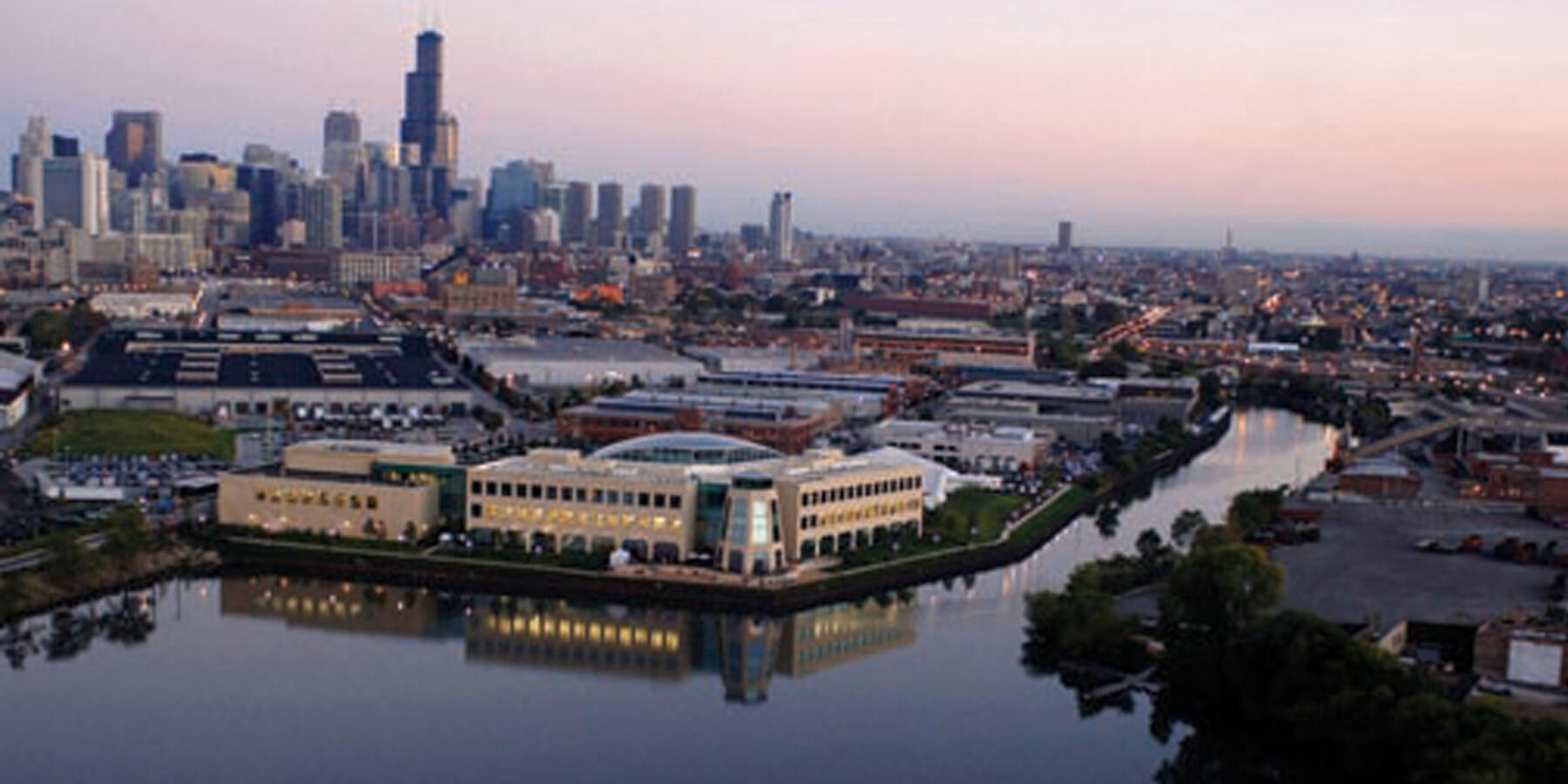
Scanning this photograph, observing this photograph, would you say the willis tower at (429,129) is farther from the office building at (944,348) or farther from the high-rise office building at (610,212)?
the office building at (944,348)

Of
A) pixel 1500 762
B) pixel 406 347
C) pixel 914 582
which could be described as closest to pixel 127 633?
pixel 914 582

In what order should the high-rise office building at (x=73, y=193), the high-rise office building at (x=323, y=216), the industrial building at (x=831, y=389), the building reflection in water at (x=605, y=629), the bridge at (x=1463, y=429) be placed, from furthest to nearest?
the high-rise office building at (x=323, y=216) → the high-rise office building at (x=73, y=193) → the industrial building at (x=831, y=389) → the bridge at (x=1463, y=429) → the building reflection in water at (x=605, y=629)

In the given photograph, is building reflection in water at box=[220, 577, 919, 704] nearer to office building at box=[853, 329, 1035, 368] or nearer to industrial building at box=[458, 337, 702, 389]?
industrial building at box=[458, 337, 702, 389]

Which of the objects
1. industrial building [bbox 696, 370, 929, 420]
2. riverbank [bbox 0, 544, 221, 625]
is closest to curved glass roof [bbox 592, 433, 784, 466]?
riverbank [bbox 0, 544, 221, 625]

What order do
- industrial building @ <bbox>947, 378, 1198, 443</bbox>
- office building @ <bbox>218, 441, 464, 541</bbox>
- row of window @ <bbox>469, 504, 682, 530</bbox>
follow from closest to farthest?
row of window @ <bbox>469, 504, 682, 530</bbox>, office building @ <bbox>218, 441, 464, 541</bbox>, industrial building @ <bbox>947, 378, 1198, 443</bbox>

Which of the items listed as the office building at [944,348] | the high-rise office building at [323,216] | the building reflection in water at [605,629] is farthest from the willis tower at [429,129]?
the building reflection in water at [605,629]

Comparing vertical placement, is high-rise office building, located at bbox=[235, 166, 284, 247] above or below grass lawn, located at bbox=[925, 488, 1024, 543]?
above

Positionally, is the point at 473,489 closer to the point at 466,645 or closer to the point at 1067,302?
the point at 466,645
